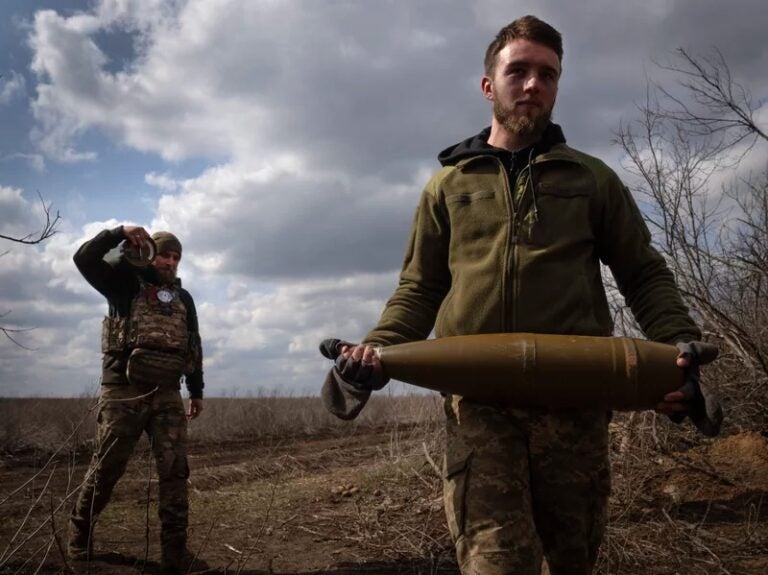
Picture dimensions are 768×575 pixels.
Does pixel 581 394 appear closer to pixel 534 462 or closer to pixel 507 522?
pixel 534 462

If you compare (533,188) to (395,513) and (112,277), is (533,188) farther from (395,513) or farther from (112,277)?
(395,513)

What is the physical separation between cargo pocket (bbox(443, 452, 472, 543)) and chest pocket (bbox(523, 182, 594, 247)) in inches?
31.7

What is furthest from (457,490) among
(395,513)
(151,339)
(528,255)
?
(395,513)

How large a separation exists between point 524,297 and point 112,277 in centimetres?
364

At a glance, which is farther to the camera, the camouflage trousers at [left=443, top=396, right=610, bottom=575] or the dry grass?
the dry grass

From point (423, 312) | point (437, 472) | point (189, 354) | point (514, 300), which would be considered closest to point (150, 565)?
point (189, 354)

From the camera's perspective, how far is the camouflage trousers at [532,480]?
2.29 m

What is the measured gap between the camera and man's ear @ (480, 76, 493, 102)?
9.37ft

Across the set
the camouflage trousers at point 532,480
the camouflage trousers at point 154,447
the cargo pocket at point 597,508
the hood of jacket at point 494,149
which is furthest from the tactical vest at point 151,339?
the cargo pocket at point 597,508

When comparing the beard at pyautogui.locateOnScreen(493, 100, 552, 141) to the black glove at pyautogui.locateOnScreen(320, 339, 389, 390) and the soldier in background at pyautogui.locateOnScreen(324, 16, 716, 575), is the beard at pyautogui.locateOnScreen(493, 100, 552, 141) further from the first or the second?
the black glove at pyautogui.locateOnScreen(320, 339, 389, 390)

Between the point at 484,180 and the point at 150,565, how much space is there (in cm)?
403

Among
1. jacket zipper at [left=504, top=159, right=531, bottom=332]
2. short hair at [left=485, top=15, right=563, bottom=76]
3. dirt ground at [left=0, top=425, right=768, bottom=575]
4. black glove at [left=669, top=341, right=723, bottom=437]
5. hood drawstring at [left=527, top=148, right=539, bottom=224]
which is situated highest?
short hair at [left=485, top=15, right=563, bottom=76]

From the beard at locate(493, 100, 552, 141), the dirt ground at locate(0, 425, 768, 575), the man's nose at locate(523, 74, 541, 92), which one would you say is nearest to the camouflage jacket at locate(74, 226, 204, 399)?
the dirt ground at locate(0, 425, 768, 575)

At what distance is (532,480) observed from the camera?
2.42 m
